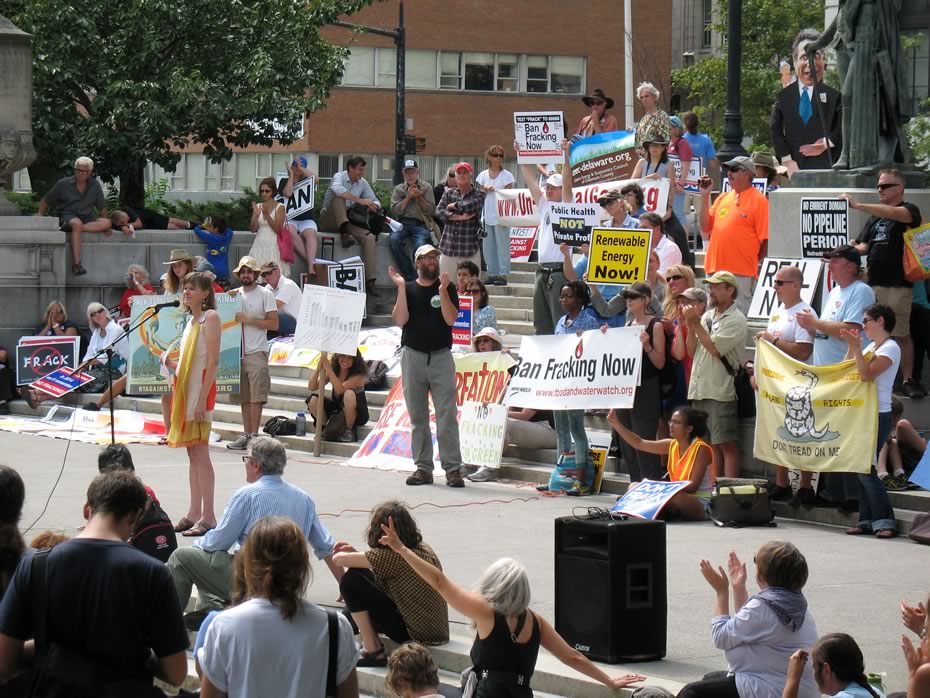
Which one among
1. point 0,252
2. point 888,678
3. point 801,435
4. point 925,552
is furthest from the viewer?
point 0,252

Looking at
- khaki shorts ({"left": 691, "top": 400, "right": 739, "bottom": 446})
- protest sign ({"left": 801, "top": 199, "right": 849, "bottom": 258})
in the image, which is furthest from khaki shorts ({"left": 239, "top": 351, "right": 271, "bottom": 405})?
protest sign ({"left": 801, "top": 199, "right": 849, "bottom": 258})

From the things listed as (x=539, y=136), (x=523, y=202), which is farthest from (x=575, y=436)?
(x=539, y=136)

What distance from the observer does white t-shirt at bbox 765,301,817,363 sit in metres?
13.2

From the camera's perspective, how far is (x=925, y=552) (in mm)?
Result: 11562

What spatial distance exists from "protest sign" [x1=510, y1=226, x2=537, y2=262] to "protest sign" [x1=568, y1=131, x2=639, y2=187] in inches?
78.8

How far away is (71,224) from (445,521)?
11.0 meters

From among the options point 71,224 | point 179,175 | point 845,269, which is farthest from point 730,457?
point 179,175

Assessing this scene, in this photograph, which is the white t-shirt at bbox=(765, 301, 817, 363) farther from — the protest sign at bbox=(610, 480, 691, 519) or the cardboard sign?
the cardboard sign

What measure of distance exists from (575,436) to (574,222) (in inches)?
117

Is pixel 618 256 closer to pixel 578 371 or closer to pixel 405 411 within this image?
pixel 578 371

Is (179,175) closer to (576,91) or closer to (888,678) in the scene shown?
(576,91)

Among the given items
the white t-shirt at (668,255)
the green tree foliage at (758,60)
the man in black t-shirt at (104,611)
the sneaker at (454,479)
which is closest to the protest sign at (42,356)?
the sneaker at (454,479)

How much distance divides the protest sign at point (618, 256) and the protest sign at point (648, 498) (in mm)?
2845

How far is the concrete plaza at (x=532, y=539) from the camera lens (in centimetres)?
909
